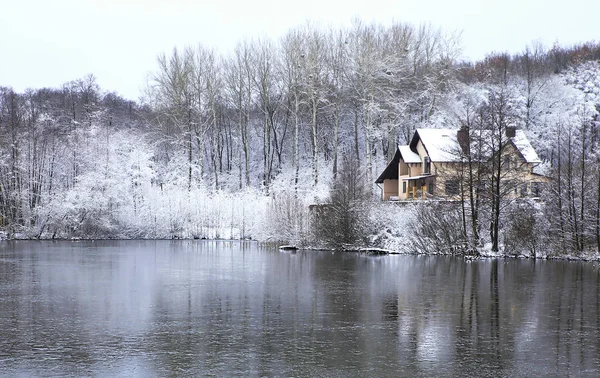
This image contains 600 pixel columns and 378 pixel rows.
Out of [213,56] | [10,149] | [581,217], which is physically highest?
[213,56]

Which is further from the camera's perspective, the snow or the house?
the snow

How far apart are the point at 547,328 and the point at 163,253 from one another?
31.6 m

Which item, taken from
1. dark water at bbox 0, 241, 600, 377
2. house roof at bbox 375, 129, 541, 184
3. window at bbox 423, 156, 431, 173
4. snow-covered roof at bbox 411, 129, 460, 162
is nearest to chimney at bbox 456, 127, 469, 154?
house roof at bbox 375, 129, 541, 184

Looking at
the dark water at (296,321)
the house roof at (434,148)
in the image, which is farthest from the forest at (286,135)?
the dark water at (296,321)

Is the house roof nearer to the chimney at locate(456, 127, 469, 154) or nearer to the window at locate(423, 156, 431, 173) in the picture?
the window at locate(423, 156, 431, 173)

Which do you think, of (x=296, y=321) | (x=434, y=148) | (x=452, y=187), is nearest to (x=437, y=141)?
(x=434, y=148)

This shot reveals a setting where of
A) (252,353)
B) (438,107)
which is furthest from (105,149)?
(252,353)

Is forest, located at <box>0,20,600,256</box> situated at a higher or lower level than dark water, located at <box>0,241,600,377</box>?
higher

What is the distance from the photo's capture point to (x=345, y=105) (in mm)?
74438

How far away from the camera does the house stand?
146ft

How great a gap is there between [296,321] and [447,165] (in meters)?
33.7

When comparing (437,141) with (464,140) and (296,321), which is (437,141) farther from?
(296,321)

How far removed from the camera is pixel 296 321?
18531mm

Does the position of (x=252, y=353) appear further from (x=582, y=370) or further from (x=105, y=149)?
(x=105, y=149)
